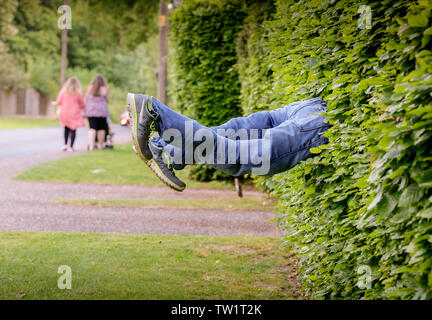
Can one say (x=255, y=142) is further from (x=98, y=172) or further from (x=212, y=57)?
(x=98, y=172)

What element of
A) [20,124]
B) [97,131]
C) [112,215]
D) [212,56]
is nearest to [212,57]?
[212,56]

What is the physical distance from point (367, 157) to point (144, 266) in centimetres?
250

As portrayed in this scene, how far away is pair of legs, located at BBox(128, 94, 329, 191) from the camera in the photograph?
4.11 metres

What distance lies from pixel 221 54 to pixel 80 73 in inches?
1473

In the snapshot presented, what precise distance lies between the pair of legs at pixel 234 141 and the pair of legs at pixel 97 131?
34.4 feet

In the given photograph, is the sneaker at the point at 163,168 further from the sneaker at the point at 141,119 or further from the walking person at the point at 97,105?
the walking person at the point at 97,105

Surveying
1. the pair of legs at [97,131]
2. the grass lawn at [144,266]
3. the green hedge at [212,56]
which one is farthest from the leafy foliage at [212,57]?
the pair of legs at [97,131]

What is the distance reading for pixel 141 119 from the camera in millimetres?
4273

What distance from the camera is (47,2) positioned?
44.2m

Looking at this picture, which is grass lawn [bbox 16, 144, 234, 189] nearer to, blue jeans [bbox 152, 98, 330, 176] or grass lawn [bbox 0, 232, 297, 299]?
grass lawn [bbox 0, 232, 297, 299]

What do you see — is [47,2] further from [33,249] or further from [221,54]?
[33,249]

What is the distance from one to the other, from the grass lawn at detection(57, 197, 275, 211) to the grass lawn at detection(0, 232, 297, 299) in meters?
1.78

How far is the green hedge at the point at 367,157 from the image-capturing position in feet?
7.41
